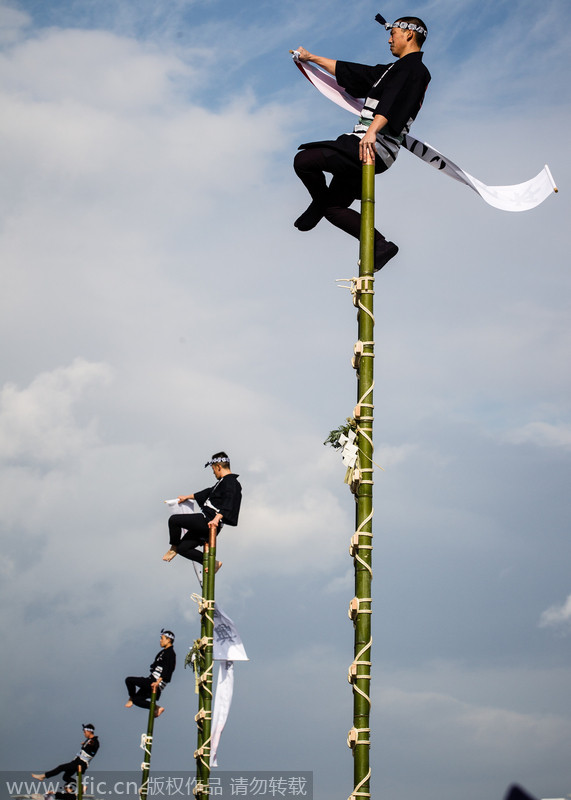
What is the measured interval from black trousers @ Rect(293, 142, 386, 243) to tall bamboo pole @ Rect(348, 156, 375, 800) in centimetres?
40

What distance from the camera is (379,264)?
7.46 metres

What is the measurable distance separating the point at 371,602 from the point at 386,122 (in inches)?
153

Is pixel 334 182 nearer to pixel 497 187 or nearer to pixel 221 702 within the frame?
pixel 497 187

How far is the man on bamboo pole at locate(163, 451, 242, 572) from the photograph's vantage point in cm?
1458

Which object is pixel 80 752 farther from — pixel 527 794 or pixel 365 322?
pixel 527 794

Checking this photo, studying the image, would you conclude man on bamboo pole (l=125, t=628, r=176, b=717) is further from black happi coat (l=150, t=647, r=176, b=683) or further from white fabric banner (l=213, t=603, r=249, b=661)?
white fabric banner (l=213, t=603, r=249, b=661)

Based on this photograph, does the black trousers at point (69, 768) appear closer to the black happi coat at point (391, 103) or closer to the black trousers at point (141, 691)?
the black trousers at point (141, 691)

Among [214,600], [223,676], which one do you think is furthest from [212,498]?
[223,676]

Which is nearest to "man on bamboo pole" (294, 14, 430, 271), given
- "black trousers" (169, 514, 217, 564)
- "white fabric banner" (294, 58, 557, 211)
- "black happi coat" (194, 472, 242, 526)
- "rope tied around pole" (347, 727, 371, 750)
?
"white fabric banner" (294, 58, 557, 211)

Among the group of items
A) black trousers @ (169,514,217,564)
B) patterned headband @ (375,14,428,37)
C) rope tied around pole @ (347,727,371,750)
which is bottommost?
rope tied around pole @ (347,727,371,750)

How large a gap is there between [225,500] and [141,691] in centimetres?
596

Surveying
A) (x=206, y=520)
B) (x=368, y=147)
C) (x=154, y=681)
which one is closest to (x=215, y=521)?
(x=206, y=520)

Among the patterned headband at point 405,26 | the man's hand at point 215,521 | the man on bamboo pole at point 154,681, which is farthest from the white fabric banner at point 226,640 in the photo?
the patterned headband at point 405,26

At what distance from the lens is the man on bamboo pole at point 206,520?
14578mm
